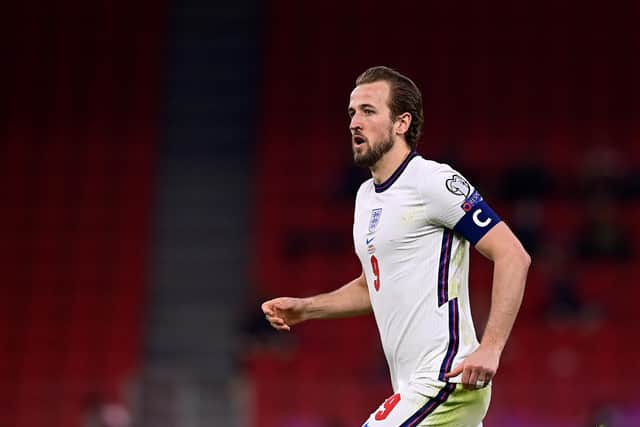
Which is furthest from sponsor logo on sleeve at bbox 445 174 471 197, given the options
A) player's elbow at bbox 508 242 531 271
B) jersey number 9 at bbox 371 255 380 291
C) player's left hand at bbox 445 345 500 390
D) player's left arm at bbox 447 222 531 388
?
player's left hand at bbox 445 345 500 390

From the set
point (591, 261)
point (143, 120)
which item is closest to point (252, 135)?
point (143, 120)

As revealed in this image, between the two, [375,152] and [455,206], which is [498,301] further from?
[375,152]

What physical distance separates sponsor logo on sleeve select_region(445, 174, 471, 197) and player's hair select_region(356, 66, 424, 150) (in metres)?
0.31

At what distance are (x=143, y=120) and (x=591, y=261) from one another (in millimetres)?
6358

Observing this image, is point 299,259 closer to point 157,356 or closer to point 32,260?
point 157,356

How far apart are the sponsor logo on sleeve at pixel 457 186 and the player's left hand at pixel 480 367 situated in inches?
22.4

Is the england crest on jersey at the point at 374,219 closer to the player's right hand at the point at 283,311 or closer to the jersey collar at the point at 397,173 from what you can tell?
the jersey collar at the point at 397,173

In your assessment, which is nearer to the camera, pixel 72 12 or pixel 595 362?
pixel 595 362

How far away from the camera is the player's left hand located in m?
3.55

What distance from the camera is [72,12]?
16.1 m

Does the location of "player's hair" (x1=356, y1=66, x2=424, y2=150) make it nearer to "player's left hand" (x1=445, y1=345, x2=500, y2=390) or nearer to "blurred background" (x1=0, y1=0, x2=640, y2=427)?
"player's left hand" (x1=445, y1=345, x2=500, y2=390)

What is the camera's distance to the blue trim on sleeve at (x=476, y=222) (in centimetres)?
379

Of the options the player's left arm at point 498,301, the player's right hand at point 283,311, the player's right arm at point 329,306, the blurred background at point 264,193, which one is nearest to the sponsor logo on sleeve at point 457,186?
the player's left arm at point 498,301

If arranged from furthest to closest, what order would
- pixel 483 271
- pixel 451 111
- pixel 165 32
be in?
pixel 165 32 < pixel 451 111 < pixel 483 271
